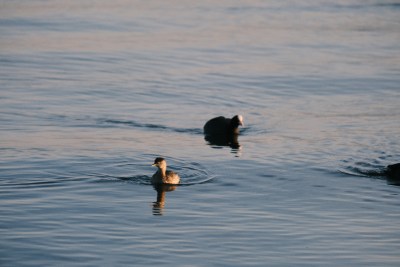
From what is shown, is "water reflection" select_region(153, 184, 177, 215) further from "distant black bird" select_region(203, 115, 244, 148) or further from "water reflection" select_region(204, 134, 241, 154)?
"distant black bird" select_region(203, 115, 244, 148)

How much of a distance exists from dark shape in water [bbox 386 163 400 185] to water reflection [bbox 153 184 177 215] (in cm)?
519

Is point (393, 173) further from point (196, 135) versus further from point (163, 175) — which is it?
point (196, 135)

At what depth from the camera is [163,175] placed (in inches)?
826

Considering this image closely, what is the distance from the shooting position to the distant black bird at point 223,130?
1064 inches

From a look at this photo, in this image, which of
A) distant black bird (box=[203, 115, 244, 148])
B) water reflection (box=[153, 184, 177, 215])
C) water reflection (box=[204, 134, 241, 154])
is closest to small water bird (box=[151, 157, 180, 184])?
water reflection (box=[153, 184, 177, 215])

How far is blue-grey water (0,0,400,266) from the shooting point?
17.0 meters

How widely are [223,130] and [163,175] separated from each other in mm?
6730

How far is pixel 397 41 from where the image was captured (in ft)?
139

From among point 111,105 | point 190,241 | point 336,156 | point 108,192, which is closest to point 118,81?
point 111,105

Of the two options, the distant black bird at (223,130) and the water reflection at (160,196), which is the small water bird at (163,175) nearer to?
the water reflection at (160,196)

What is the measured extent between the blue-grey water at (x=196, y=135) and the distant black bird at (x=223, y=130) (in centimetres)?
38

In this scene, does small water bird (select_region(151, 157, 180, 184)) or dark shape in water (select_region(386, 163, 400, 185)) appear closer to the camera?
small water bird (select_region(151, 157, 180, 184))

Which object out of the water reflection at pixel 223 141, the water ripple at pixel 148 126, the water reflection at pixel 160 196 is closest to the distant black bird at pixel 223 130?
the water reflection at pixel 223 141

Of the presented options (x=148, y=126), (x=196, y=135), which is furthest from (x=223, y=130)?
(x=148, y=126)
